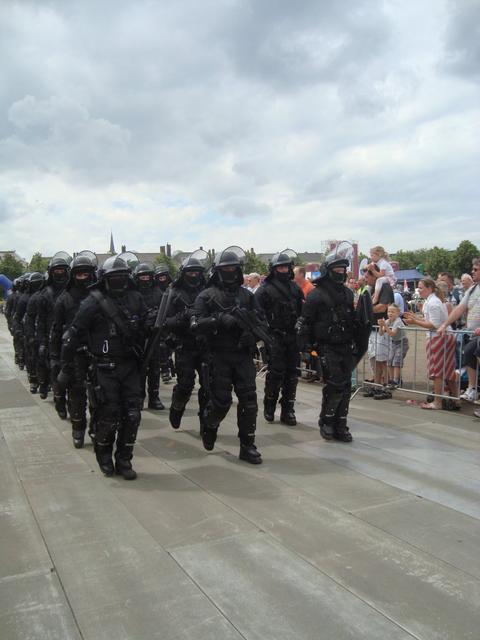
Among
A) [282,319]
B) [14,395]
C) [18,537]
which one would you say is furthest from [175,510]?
[14,395]

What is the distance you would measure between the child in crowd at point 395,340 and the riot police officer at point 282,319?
Answer: 2.14 metres

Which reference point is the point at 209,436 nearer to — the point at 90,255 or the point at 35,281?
the point at 90,255

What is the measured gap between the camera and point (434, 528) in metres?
3.82

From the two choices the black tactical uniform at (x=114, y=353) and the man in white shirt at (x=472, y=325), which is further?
the man in white shirt at (x=472, y=325)

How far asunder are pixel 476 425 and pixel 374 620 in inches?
177

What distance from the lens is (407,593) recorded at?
2998mm

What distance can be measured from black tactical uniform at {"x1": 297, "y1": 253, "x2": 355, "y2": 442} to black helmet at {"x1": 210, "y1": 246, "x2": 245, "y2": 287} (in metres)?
0.98

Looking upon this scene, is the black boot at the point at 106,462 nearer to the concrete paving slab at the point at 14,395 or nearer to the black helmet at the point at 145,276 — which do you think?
the black helmet at the point at 145,276

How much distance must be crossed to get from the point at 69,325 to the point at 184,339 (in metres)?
1.28

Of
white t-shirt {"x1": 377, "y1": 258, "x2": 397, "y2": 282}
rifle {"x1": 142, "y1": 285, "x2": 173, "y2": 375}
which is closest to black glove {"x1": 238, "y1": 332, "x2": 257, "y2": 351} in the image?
rifle {"x1": 142, "y1": 285, "x2": 173, "y2": 375}

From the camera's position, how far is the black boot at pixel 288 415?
22.6 feet

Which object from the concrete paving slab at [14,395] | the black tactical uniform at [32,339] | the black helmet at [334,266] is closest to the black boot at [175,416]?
the black helmet at [334,266]

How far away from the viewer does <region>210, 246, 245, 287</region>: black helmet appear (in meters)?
5.46

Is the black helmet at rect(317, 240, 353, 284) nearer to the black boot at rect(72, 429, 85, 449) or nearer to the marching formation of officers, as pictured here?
the marching formation of officers
